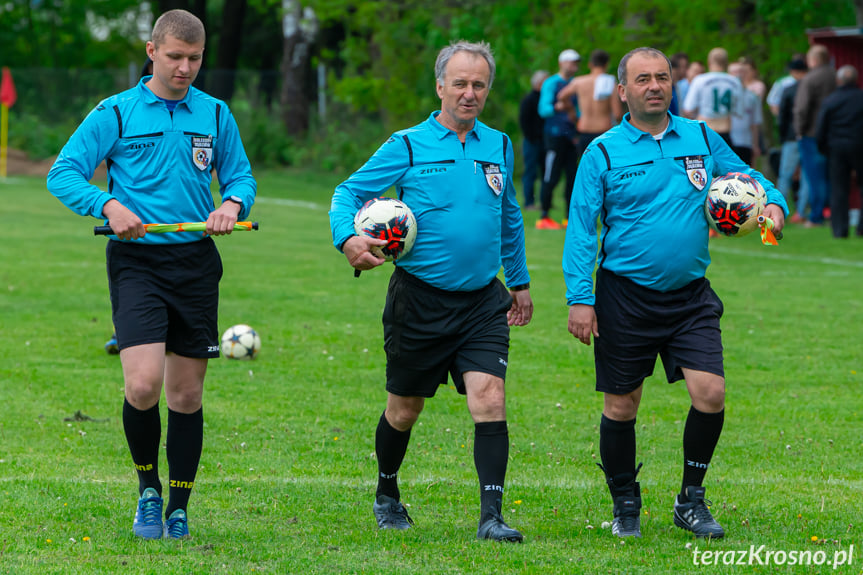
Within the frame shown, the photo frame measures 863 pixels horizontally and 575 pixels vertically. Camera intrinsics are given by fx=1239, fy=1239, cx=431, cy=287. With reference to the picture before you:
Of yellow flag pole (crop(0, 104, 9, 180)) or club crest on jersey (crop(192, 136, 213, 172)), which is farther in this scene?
yellow flag pole (crop(0, 104, 9, 180))

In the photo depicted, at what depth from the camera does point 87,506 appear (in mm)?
5730

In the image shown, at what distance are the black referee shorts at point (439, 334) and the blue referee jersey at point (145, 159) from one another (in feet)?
2.62

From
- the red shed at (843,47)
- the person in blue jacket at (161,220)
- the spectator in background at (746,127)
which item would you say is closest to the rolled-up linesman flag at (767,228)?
the person in blue jacket at (161,220)

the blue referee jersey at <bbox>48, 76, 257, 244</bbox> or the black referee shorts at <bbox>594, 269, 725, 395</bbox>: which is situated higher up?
the blue referee jersey at <bbox>48, 76, 257, 244</bbox>

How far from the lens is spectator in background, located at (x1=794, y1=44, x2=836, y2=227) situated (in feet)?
60.0

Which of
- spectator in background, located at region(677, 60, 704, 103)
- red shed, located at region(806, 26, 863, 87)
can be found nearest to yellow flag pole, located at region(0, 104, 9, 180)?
spectator in background, located at region(677, 60, 704, 103)

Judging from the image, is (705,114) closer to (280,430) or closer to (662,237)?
(280,430)

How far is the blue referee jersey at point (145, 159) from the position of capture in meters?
5.08

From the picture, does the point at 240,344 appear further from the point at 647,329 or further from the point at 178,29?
the point at 647,329

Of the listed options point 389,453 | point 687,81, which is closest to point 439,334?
point 389,453

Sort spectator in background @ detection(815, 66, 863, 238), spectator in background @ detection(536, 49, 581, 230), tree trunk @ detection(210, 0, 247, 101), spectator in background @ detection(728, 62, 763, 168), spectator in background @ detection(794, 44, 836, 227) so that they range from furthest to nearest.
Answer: tree trunk @ detection(210, 0, 247, 101), spectator in background @ detection(536, 49, 581, 230), spectator in background @ detection(794, 44, 836, 227), spectator in background @ detection(815, 66, 863, 238), spectator in background @ detection(728, 62, 763, 168)

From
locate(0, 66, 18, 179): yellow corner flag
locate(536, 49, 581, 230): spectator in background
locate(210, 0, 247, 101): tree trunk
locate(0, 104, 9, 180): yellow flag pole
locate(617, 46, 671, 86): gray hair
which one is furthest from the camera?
locate(210, 0, 247, 101): tree trunk

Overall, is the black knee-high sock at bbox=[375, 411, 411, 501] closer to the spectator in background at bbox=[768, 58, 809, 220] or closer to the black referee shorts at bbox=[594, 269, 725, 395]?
the black referee shorts at bbox=[594, 269, 725, 395]

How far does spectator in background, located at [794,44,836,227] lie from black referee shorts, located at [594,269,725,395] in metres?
14.0
